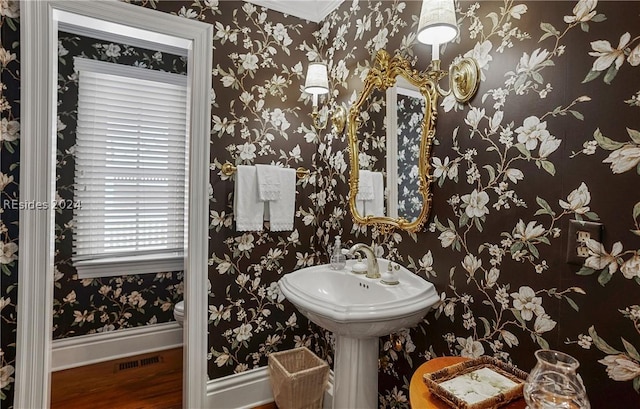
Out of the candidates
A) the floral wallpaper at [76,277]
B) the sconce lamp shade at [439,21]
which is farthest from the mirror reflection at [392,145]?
the floral wallpaper at [76,277]

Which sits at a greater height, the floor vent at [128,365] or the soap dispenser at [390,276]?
the soap dispenser at [390,276]

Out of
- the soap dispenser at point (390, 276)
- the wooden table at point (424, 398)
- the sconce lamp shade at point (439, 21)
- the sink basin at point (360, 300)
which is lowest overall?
the wooden table at point (424, 398)

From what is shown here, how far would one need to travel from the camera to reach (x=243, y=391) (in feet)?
6.75

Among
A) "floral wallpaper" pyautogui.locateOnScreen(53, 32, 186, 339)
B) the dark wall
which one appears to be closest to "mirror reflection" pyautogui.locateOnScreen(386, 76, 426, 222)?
the dark wall

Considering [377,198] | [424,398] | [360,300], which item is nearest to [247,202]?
[377,198]

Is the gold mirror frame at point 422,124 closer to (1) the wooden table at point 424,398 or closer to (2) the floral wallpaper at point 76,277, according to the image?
(1) the wooden table at point 424,398

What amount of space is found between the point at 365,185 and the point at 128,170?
2.00 m

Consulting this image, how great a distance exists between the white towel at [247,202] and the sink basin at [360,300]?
0.50m

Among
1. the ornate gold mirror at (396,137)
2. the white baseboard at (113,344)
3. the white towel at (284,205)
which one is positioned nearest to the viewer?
the ornate gold mirror at (396,137)

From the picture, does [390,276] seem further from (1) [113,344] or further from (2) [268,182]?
(1) [113,344]

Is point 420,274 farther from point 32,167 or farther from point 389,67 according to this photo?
point 32,167

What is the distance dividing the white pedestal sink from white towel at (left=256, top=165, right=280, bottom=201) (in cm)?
54

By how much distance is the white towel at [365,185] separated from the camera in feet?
6.01

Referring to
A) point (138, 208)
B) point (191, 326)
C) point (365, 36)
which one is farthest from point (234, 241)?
point (365, 36)
